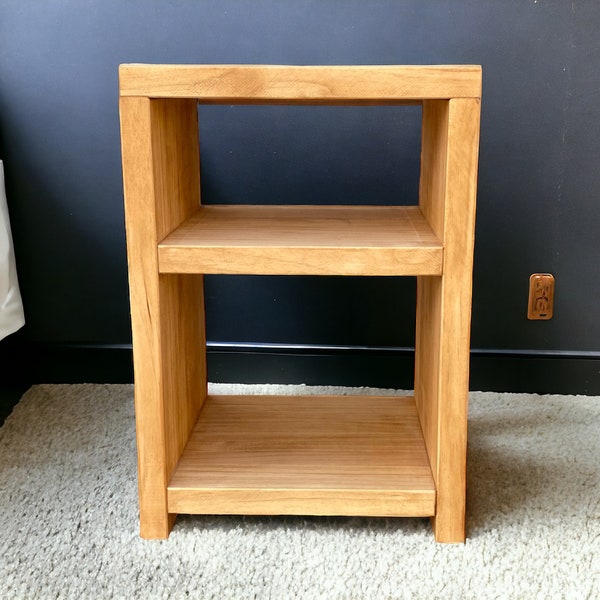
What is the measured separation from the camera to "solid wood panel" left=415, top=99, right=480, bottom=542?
3.15 ft

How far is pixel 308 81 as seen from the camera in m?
0.95

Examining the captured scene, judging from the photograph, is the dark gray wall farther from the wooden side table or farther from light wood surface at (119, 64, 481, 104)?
light wood surface at (119, 64, 481, 104)

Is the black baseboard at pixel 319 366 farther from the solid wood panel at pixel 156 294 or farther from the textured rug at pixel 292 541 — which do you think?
the solid wood panel at pixel 156 294

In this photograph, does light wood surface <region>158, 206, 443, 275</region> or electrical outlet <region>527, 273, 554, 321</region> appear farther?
electrical outlet <region>527, 273, 554, 321</region>

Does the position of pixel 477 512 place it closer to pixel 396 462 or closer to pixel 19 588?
pixel 396 462

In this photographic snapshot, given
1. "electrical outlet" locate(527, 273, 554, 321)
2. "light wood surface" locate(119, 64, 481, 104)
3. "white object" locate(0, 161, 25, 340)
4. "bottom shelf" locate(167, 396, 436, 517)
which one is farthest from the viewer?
"electrical outlet" locate(527, 273, 554, 321)

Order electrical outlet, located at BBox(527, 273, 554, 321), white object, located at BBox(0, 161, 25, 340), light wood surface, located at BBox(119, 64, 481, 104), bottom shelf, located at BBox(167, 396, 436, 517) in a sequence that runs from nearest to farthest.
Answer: light wood surface, located at BBox(119, 64, 481, 104) → bottom shelf, located at BBox(167, 396, 436, 517) → white object, located at BBox(0, 161, 25, 340) → electrical outlet, located at BBox(527, 273, 554, 321)

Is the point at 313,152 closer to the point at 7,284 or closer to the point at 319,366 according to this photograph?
the point at 319,366

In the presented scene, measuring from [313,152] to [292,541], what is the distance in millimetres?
763

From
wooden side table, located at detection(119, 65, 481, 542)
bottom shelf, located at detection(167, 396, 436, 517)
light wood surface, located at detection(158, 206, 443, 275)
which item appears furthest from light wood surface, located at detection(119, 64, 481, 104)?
bottom shelf, located at detection(167, 396, 436, 517)

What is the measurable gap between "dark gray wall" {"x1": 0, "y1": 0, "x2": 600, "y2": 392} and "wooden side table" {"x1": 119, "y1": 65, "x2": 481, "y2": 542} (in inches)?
11.1

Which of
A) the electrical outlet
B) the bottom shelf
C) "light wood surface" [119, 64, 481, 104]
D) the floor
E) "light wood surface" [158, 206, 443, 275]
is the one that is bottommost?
the floor

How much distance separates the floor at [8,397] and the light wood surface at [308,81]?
2.52ft

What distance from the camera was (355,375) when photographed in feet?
5.31
